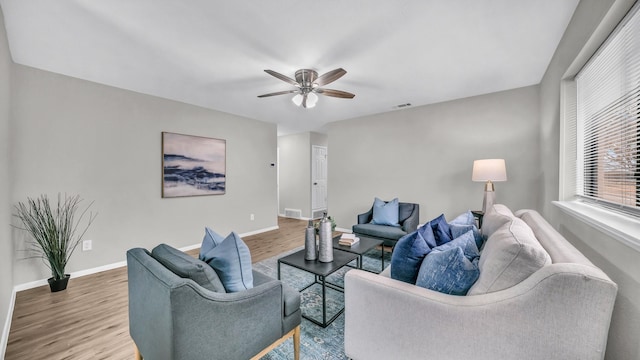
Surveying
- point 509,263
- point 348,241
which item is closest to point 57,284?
point 348,241

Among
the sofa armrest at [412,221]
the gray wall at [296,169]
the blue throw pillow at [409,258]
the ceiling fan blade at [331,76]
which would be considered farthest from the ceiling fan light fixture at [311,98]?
the gray wall at [296,169]

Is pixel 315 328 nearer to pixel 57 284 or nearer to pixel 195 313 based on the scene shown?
pixel 195 313

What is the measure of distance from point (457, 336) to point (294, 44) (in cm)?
238

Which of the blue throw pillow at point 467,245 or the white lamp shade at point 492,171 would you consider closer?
the blue throw pillow at point 467,245

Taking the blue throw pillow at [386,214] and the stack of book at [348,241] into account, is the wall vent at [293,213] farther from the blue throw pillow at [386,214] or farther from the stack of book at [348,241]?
the stack of book at [348,241]

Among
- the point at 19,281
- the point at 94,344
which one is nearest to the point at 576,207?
the point at 94,344

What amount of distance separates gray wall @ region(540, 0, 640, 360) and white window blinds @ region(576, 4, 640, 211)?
0.42 feet

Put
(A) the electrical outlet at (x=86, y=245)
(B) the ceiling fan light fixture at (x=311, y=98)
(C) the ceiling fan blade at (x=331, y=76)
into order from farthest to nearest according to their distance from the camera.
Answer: (A) the electrical outlet at (x=86, y=245), (B) the ceiling fan light fixture at (x=311, y=98), (C) the ceiling fan blade at (x=331, y=76)

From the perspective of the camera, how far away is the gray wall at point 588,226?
969 mm

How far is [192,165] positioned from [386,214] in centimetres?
326

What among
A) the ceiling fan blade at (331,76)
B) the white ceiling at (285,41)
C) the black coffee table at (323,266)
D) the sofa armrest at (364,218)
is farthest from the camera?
the sofa armrest at (364,218)

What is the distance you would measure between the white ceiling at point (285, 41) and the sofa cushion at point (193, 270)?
5.56ft

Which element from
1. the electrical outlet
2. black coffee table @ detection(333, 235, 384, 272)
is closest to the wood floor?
the electrical outlet

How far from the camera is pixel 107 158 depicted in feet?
9.99
